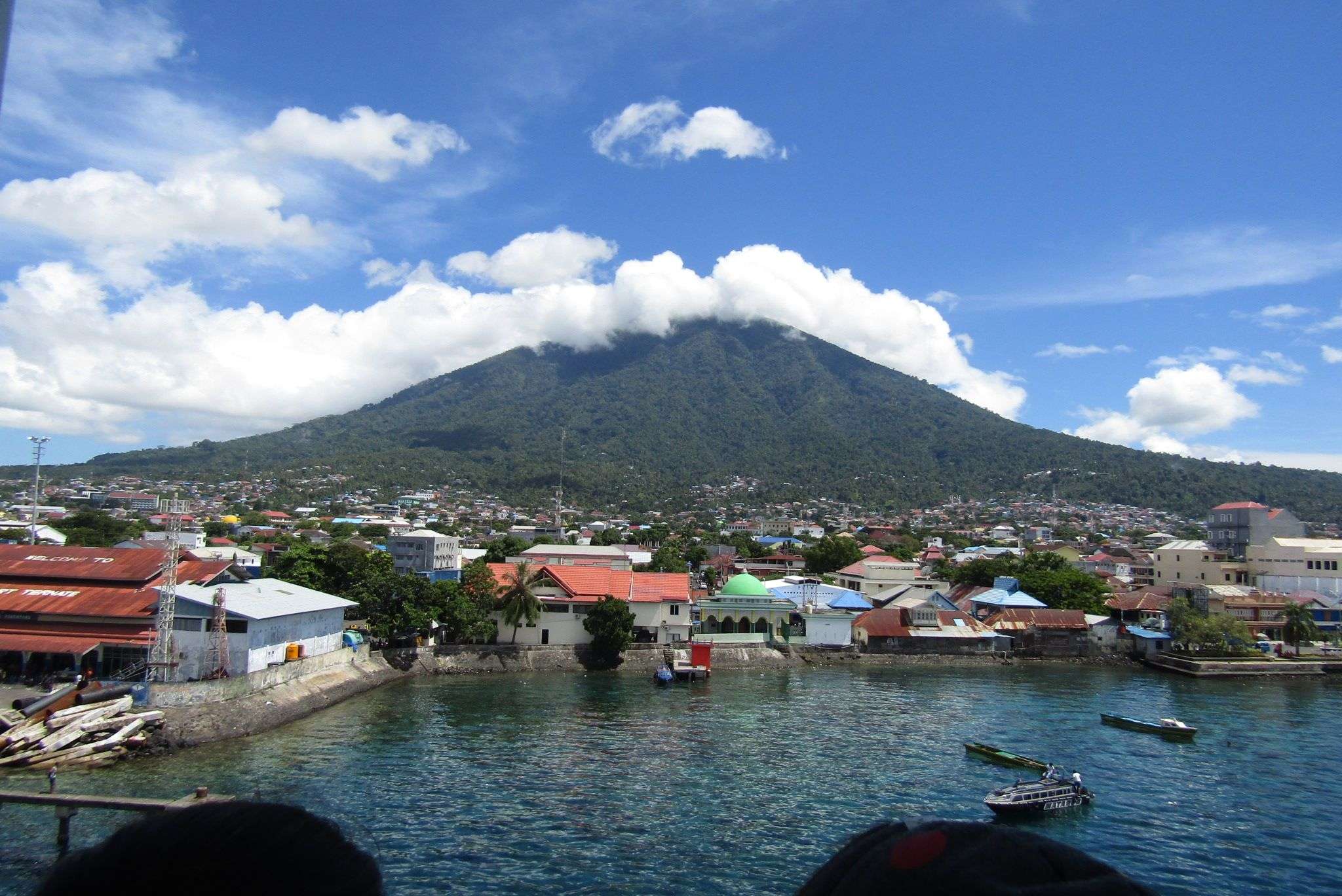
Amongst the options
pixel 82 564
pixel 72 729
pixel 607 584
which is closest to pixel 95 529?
pixel 82 564

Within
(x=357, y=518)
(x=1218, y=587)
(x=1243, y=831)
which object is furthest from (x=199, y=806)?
(x=357, y=518)

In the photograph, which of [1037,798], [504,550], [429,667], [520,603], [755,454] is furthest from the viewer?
[755,454]

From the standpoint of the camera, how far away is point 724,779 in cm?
1986

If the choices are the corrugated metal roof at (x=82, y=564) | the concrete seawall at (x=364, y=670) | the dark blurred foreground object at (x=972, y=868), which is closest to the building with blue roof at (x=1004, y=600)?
the concrete seawall at (x=364, y=670)

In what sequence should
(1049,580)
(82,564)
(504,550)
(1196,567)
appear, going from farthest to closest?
1. (504,550)
2. (1196,567)
3. (1049,580)
4. (82,564)

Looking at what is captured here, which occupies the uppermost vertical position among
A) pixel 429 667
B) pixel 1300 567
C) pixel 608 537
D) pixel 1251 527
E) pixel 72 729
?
pixel 1251 527

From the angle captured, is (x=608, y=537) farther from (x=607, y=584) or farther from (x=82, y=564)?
(x=82, y=564)

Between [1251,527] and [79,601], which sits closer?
[79,601]

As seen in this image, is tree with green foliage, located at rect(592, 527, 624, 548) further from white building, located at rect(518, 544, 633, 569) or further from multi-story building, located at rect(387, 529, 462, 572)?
white building, located at rect(518, 544, 633, 569)

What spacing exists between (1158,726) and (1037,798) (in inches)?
418

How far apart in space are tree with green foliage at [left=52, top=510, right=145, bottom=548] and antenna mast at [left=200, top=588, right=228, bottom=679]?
113ft

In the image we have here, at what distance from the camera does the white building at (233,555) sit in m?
44.7

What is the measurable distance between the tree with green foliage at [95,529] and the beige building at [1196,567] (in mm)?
69242

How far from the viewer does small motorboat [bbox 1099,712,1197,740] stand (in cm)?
2533
